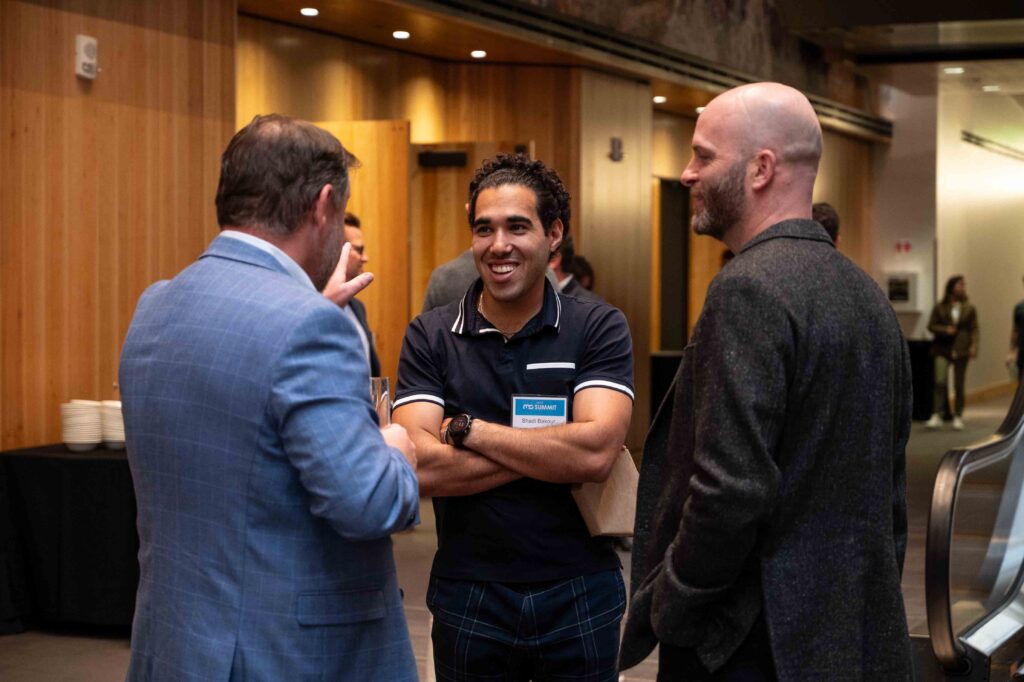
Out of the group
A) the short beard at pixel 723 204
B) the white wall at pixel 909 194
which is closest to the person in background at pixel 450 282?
the short beard at pixel 723 204

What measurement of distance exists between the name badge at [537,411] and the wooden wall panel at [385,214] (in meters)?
7.21

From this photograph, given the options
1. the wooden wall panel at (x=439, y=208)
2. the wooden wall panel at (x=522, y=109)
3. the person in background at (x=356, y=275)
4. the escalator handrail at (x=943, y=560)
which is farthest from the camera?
the wooden wall panel at (x=522, y=109)

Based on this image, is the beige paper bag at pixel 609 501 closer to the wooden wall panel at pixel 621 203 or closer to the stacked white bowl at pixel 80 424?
the stacked white bowl at pixel 80 424

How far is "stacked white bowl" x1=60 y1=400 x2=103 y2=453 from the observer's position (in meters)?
6.34

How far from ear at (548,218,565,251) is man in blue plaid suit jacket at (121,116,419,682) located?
825 millimetres

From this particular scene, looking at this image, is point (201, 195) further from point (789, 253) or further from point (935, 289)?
point (935, 289)

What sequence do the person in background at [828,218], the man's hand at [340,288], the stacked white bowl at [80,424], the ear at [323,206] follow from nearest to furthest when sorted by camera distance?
the ear at [323,206]
the man's hand at [340,288]
the person in background at [828,218]
the stacked white bowl at [80,424]

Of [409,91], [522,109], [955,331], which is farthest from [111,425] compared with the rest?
[955,331]

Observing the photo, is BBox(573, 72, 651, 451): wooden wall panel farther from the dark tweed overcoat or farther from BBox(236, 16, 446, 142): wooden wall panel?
the dark tweed overcoat

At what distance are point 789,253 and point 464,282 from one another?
398cm

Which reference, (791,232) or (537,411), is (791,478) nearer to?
(791,232)

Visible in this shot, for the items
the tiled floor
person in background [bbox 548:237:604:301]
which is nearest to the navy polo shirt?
the tiled floor

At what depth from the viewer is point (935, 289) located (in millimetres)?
20000

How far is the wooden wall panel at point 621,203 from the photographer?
1241 cm
